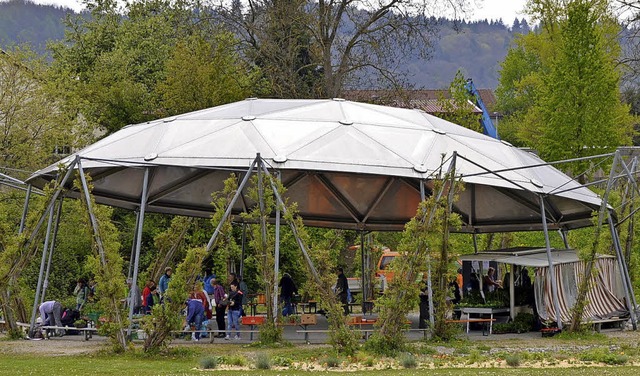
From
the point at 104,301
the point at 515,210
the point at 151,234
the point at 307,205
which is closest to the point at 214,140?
the point at 104,301

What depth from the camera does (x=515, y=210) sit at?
34531 millimetres

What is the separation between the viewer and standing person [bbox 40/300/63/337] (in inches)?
1046

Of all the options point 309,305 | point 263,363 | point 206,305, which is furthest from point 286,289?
point 263,363

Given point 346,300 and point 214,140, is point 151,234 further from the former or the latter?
point 214,140

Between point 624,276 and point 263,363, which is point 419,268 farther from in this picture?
point 624,276

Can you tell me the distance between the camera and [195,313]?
26.1m

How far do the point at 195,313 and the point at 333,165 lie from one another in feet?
15.6

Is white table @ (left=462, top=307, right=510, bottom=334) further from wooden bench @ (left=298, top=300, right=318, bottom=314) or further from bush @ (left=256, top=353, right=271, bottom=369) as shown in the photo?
bush @ (left=256, top=353, right=271, bottom=369)

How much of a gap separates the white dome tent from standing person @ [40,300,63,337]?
11.0ft

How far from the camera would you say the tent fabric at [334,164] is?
25797 mm

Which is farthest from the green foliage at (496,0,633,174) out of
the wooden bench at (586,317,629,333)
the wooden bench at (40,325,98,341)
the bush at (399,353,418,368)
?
the bush at (399,353,418,368)

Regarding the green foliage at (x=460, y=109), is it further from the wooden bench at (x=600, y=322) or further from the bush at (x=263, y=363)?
the bush at (x=263, y=363)

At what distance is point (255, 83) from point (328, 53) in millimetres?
4311

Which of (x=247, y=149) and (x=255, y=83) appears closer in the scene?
(x=247, y=149)
